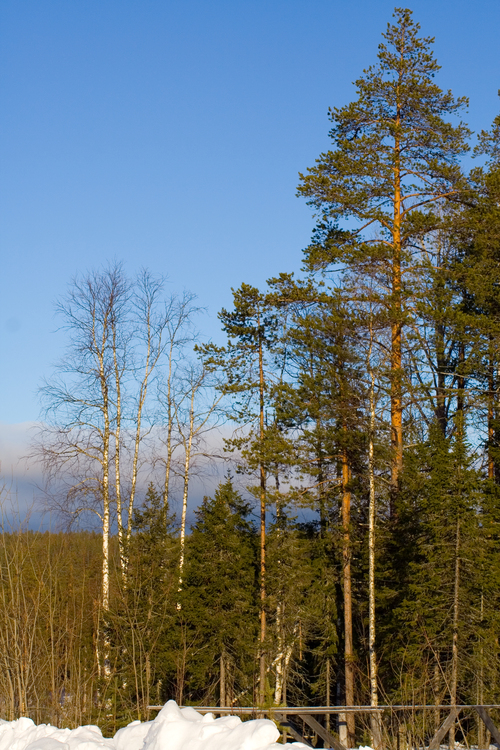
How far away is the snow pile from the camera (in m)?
5.58

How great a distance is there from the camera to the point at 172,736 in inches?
231

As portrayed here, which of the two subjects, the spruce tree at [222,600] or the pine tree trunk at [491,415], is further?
the spruce tree at [222,600]

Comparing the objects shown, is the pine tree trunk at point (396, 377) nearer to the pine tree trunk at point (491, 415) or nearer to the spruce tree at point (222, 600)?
the pine tree trunk at point (491, 415)

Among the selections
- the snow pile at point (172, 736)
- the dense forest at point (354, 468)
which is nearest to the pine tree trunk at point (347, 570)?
the dense forest at point (354, 468)

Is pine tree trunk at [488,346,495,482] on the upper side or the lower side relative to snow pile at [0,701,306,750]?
upper

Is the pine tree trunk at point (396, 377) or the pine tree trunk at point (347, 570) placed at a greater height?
the pine tree trunk at point (396, 377)

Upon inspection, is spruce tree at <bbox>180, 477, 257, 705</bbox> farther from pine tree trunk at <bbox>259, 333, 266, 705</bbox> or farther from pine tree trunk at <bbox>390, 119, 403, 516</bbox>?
pine tree trunk at <bbox>390, 119, 403, 516</bbox>

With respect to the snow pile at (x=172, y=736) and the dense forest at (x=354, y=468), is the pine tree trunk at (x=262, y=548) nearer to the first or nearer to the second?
the dense forest at (x=354, y=468)

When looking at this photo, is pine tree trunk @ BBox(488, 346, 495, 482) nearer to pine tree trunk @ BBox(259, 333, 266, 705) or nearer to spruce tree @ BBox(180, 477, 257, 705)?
pine tree trunk @ BBox(259, 333, 266, 705)

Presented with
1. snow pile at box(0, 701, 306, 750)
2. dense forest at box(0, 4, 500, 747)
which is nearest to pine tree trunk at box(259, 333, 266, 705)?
dense forest at box(0, 4, 500, 747)

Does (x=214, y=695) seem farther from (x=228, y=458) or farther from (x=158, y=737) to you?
(x=158, y=737)

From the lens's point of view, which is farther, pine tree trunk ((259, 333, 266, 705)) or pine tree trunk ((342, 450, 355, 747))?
pine tree trunk ((259, 333, 266, 705))

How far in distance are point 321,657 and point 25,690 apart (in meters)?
18.8

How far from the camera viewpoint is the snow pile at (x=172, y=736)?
5.58m
